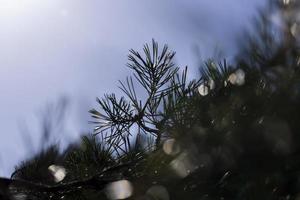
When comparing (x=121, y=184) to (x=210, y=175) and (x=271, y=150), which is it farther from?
(x=271, y=150)

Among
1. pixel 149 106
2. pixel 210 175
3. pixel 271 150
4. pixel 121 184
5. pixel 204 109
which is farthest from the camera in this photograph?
pixel 149 106

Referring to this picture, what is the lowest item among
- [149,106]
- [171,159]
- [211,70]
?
[171,159]

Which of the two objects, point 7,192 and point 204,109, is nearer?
point 204,109

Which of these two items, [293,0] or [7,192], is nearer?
[293,0]

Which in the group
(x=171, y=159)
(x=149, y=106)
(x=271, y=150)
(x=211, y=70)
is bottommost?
(x=271, y=150)

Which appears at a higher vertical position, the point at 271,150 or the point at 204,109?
the point at 204,109

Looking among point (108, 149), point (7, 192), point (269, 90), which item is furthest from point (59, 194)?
point (269, 90)

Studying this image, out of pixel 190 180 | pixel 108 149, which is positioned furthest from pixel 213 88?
pixel 108 149

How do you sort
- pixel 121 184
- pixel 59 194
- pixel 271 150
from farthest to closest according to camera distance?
1. pixel 59 194
2. pixel 121 184
3. pixel 271 150

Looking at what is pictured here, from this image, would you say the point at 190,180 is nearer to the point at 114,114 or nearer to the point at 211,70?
the point at 211,70
